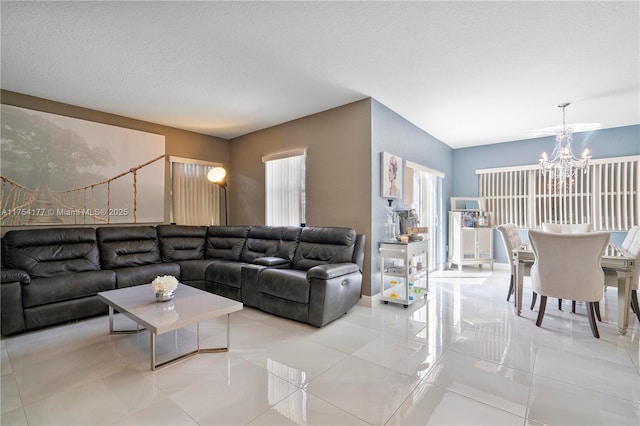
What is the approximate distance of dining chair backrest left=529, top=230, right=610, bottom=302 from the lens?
100 inches

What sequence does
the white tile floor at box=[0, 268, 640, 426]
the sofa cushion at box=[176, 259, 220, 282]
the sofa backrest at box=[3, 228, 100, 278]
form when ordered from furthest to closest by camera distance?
1. the sofa cushion at box=[176, 259, 220, 282]
2. the sofa backrest at box=[3, 228, 100, 278]
3. the white tile floor at box=[0, 268, 640, 426]

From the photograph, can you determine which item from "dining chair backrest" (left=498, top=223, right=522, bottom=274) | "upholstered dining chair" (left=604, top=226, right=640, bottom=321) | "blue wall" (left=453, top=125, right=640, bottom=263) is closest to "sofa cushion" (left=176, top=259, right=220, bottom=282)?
"dining chair backrest" (left=498, top=223, right=522, bottom=274)

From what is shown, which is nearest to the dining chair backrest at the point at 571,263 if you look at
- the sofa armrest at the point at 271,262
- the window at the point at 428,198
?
the window at the point at 428,198

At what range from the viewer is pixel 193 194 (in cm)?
501

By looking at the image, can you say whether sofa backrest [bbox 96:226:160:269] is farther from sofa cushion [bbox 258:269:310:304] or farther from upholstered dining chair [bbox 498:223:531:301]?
upholstered dining chair [bbox 498:223:531:301]

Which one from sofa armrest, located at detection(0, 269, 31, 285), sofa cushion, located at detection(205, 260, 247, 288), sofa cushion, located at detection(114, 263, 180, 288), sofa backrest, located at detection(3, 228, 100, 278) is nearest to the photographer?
sofa armrest, located at detection(0, 269, 31, 285)

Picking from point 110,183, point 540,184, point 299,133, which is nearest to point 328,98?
point 299,133

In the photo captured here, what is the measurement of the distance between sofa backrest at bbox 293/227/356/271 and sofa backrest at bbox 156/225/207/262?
1.75m

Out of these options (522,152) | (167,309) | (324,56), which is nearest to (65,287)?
(167,309)

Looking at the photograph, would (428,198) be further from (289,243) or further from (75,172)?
(75,172)

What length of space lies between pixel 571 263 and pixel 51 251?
17.9ft

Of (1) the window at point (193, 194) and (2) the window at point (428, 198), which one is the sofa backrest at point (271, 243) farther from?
(2) the window at point (428, 198)

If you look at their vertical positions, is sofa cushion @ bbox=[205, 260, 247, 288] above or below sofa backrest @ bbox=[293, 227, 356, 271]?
below

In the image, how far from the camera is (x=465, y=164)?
637 centimetres
